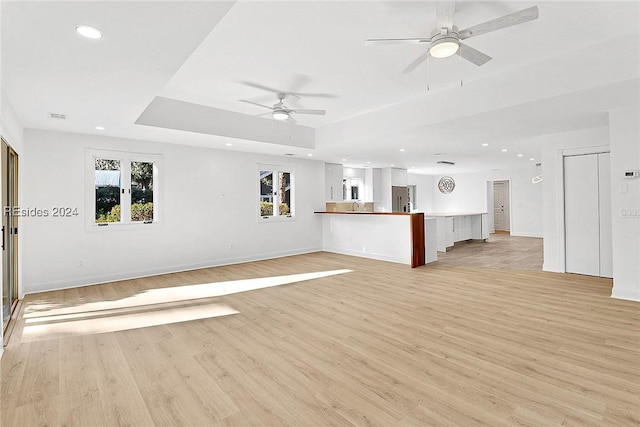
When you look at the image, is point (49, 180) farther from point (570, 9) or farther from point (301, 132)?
point (570, 9)

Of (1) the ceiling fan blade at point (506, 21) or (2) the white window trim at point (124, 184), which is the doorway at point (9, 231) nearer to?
(2) the white window trim at point (124, 184)

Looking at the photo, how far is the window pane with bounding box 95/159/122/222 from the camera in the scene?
548 cm

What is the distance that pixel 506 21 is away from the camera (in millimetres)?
2408

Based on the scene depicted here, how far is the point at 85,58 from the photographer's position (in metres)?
2.65

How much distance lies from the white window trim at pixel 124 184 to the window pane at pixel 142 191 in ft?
0.25

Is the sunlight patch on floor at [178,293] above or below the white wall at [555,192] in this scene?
below

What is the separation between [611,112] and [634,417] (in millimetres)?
3863

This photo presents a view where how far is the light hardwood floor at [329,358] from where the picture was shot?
1941 mm

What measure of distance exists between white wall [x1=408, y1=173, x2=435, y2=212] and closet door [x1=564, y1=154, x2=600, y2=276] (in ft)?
25.2

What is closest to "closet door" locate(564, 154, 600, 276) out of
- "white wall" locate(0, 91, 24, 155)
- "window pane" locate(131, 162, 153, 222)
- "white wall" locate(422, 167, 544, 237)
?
"white wall" locate(422, 167, 544, 237)

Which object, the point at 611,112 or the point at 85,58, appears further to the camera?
the point at 611,112

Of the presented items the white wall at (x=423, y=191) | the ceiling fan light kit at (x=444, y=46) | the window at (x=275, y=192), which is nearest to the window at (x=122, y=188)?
the window at (x=275, y=192)

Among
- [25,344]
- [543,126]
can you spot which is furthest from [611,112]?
[25,344]

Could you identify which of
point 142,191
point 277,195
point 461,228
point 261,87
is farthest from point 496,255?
point 142,191
